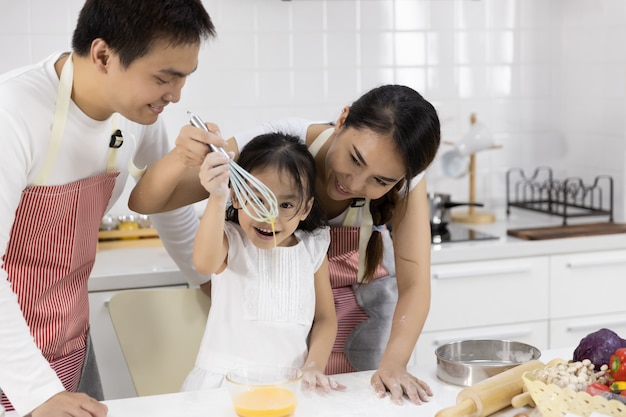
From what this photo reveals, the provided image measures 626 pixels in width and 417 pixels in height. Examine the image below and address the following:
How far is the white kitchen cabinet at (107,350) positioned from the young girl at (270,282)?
739 mm

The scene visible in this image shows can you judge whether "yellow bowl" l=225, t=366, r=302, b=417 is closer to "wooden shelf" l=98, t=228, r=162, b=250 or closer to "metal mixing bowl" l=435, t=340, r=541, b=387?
"metal mixing bowl" l=435, t=340, r=541, b=387

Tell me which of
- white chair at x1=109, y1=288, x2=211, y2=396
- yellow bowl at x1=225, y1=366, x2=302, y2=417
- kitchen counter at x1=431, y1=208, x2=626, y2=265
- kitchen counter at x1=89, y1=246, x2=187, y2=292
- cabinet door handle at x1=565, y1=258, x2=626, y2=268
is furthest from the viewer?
cabinet door handle at x1=565, y1=258, x2=626, y2=268

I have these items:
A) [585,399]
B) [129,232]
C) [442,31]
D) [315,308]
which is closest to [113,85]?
[315,308]

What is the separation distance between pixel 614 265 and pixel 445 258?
2.02 ft

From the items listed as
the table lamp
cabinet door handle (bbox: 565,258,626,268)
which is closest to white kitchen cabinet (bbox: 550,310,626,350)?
cabinet door handle (bbox: 565,258,626,268)

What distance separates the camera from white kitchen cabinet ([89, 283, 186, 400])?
7.93 feet

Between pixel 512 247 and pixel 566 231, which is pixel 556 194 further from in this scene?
pixel 512 247

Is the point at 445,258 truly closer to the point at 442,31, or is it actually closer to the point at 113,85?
the point at 442,31

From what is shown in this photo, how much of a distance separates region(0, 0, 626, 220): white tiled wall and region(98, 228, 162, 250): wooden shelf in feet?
1.24

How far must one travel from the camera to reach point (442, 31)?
3.19 metres

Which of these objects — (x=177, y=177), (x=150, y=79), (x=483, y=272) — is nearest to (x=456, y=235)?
(x=483, y=272)

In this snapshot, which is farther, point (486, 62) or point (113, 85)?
point (486, 62)

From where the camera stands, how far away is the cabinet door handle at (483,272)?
267 centimetres

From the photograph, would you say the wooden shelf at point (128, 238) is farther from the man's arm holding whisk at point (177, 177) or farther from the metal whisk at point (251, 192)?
the metal whisk at point (251, 192)
